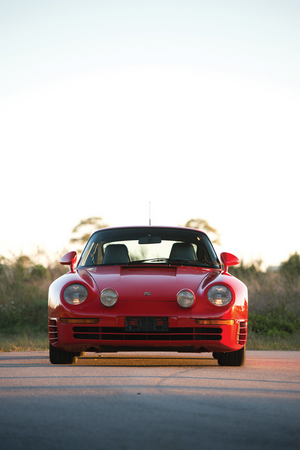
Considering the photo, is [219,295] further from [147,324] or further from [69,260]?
[69,260]

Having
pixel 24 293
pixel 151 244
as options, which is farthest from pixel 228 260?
pixel 24 293

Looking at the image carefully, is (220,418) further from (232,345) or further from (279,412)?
(232,345)

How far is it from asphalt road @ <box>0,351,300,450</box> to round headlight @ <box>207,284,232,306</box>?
646mm

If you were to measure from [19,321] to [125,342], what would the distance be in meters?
12.1

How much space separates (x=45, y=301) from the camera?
18391mm

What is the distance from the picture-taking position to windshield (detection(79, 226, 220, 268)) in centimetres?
732

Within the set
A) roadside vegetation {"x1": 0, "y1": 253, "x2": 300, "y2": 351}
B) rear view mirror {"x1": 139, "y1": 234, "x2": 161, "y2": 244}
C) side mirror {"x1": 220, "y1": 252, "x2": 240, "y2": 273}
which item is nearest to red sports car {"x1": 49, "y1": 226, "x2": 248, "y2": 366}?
side mirror {"x1": 220, "y1": 252, "x2": 240, "y2": 273}

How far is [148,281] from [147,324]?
483mm

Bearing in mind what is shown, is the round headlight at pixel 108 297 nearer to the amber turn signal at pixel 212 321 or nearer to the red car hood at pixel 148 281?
the red car hood at pixel 148 281

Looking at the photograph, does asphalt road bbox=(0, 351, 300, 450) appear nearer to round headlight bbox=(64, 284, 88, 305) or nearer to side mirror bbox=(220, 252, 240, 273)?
round headlight bbox=(64, 284, 88, 305)

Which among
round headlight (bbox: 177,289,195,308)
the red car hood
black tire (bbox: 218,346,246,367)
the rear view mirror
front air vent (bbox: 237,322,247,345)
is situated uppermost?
the rear view mirror

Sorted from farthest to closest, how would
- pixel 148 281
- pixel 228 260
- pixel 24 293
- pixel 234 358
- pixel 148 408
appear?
pixel 24 293 → pixel 228 260 → pixel 234 358 → pixel 148 281 → pixel 148 408

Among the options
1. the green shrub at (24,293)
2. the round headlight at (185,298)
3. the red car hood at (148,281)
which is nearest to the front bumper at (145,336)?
the round headlight at (185,298)

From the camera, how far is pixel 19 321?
17.5 m
